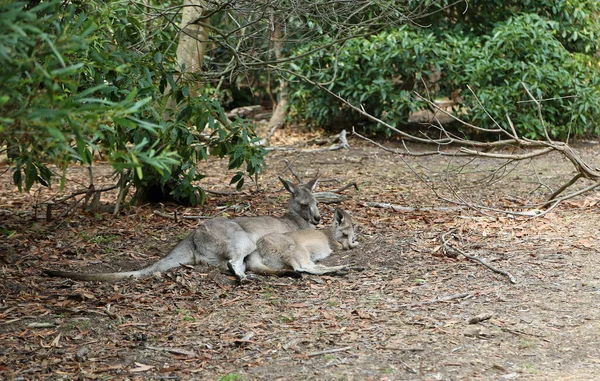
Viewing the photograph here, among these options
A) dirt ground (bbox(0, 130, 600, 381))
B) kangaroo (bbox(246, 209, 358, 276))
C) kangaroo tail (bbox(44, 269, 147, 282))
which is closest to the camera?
dirt ground (bbox(0, 130, 600, 381))

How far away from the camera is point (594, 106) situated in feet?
43.1

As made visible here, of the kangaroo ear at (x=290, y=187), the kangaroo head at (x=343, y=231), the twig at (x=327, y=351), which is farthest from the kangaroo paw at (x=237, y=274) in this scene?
the kangaroo ear at (x=290, y=187)

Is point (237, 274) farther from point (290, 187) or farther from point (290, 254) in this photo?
point (290, 187)

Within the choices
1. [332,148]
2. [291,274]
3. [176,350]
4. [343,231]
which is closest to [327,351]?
[176,350]

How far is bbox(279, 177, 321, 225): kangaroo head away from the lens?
816cm

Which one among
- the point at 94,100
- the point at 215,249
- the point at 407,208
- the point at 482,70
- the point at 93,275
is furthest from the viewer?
the point at 482,70

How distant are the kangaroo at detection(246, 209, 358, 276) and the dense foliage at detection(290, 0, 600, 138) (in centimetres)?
598

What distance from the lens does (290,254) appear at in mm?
6820

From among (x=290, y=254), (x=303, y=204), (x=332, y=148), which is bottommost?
(x=332, y=148)

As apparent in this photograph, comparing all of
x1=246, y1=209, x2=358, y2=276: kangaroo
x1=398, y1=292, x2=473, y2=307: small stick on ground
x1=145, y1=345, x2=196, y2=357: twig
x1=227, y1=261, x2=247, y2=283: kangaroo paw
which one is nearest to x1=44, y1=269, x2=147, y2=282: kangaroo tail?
x1=227, y1=261, x2=247, y2=283: kangaroo paw

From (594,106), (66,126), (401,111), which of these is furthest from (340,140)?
(66,126)

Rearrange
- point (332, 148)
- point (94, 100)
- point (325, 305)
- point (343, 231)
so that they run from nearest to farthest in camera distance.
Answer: point (94, 100) < point (325, 305) < point (343, 231) < point (332, 148)

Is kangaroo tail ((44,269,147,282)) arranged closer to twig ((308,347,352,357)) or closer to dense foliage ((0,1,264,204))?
dense foliage ((0,1,264,204))

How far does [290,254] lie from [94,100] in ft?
11.7
